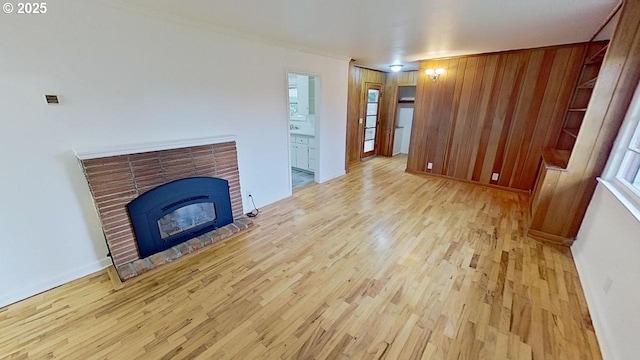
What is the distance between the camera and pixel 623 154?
2266 millimetres

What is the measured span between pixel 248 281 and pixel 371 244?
1.39 metres

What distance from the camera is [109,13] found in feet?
6.55

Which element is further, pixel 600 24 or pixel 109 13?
pixel 600 24

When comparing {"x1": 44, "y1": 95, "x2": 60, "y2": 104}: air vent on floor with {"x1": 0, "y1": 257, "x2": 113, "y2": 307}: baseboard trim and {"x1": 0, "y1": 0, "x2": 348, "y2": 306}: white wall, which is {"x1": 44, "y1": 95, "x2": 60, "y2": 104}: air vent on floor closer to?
{"x1": 0, "y1": 0, "x2": 348, "y2": 306}: white wall

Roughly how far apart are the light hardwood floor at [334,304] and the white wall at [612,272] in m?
0.11

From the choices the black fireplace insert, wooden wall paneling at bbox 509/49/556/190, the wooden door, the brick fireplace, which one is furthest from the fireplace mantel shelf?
wooden wall paneling at bbox 509/49/556/190

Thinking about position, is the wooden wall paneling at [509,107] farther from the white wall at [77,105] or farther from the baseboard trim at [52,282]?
the baseboard trim at [52,282]

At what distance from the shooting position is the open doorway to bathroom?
504 cm

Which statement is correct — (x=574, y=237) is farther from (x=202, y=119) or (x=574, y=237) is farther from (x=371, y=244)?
(x=202, y=119)

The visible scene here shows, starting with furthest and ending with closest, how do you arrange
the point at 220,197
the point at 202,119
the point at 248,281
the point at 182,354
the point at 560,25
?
the point at 220,197, the point at 202,119, the point at 560,25, the point at 248,281, the point at 182,354

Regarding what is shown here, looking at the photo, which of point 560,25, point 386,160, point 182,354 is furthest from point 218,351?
point 386,160

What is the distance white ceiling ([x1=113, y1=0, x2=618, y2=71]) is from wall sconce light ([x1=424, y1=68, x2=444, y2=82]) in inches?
43.4

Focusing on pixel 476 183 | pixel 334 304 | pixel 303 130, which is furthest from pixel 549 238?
pixel 303 130

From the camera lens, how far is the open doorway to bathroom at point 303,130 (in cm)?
504
